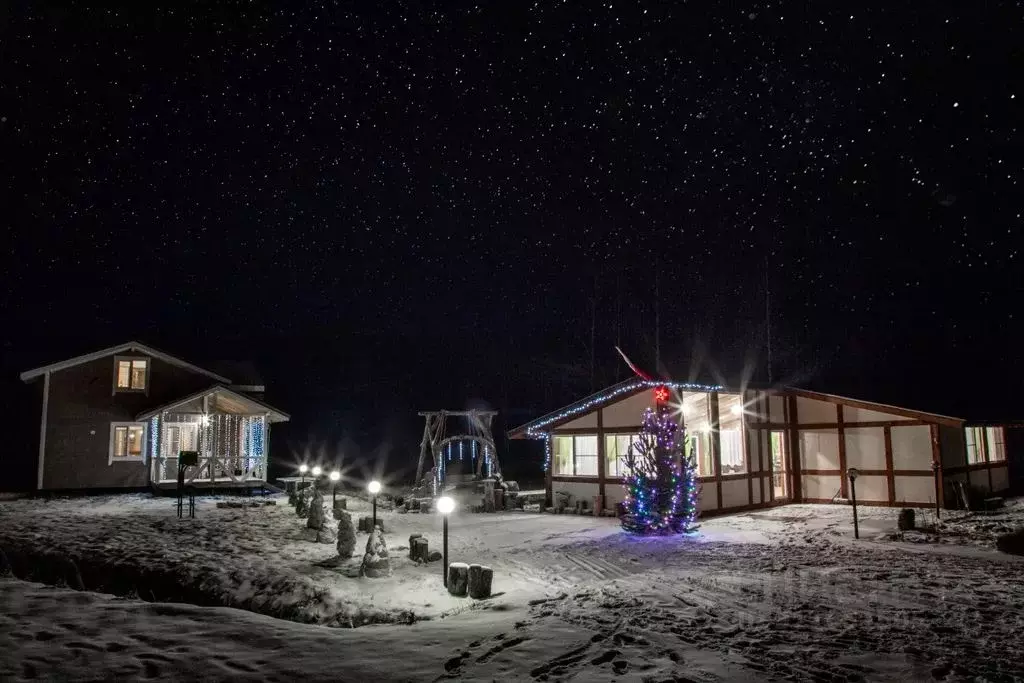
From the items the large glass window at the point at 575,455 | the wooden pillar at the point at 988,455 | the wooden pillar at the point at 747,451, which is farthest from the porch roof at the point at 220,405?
the wooden pillar at the point at 988,455

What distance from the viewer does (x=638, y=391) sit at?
20016mm

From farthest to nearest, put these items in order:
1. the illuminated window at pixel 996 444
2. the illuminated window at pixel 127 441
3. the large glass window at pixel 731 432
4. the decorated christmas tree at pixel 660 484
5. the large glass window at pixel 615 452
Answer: the illuminated window at pixel 996 444, the illuminated window at pixel 127 441, the large glass window at pixel 731 432, the large glass window at pixel 615 452, the decorated christmas tree at pixel 660 484

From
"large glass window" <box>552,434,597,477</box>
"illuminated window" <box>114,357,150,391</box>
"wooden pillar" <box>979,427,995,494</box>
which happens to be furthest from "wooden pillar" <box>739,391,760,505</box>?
"illuminated window" <box>114,357,150,391</box>

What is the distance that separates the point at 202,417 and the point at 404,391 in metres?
65.8

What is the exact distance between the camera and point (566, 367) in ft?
290

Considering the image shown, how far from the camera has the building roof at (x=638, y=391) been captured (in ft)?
63.6

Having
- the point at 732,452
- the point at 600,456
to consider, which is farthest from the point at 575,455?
the point at 732,452

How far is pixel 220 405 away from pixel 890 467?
24.2 metres

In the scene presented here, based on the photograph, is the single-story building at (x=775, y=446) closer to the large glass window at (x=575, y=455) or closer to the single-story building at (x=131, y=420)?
the large glass window at (x=575, y=455)

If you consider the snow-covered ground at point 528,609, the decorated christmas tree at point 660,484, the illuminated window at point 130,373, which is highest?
the illuminated window at point 130,373

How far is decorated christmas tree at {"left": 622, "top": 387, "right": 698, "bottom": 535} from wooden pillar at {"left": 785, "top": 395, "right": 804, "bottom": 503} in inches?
298

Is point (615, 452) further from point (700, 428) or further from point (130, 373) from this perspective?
point (130, 373)

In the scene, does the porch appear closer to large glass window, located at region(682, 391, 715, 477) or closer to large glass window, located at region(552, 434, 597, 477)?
large glass window, located at region(552, 434, 597, 477)

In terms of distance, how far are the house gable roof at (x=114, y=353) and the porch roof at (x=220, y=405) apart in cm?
137
